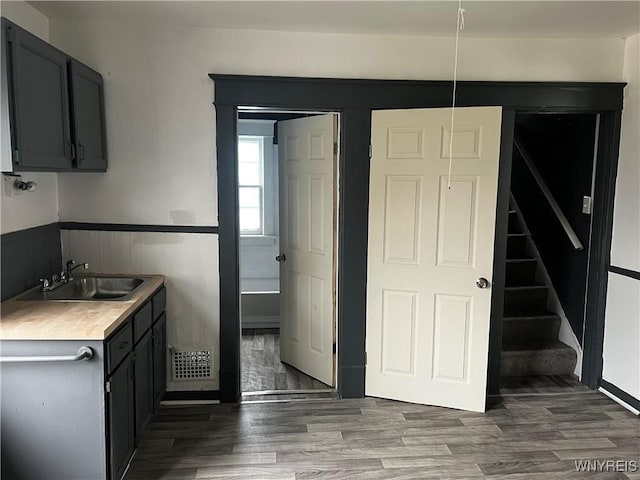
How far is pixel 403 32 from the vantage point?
123 inches

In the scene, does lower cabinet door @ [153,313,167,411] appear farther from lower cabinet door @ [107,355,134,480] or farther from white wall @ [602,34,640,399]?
white wall @ [602,34,640,399]

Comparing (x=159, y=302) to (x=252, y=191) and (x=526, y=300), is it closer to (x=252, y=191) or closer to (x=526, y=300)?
(x=252, y=191)

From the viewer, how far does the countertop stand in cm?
207

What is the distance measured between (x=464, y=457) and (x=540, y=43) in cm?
266

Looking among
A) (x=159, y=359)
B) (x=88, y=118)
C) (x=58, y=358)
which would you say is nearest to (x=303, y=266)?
(x=159, y=359)

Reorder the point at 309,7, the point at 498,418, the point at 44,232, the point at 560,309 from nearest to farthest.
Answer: the point at 309,7 → the point at 44,232 → the point at 498,418 → the point at 560,309

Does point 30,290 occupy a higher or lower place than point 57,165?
lower

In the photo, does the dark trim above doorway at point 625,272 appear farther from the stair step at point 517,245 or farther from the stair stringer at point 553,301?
the stair step at point 517,245

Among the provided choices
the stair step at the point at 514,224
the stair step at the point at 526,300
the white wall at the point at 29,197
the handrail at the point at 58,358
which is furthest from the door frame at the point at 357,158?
the handrail at the point at 58,358

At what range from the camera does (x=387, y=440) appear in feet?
9.62

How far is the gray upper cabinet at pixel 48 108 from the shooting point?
6.92ft

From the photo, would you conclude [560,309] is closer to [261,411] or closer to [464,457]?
[464,457]

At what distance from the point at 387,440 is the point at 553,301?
2078mm

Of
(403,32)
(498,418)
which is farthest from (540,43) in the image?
(498,418)
